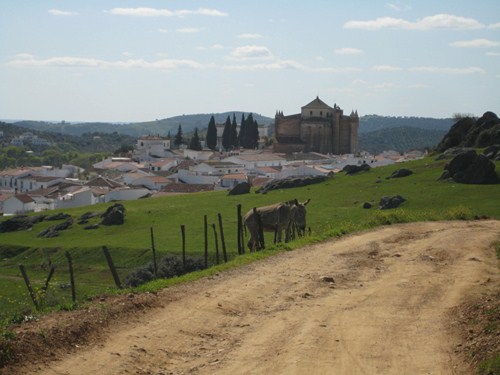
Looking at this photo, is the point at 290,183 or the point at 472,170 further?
the point at 290,183

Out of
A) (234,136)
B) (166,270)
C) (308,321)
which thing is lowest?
(166,270)

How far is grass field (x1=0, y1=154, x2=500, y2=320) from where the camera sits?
43528 millimetres

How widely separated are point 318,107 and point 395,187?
81.7m

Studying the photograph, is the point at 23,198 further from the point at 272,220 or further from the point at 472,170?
the point at 272,220

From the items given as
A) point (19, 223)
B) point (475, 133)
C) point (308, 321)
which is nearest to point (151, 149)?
point (19, 223)

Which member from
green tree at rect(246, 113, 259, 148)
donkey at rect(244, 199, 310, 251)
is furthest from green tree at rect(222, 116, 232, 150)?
donkey at rect(244, 199, 310, 251)

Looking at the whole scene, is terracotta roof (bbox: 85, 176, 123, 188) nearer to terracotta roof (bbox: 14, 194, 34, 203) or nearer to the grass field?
terracotta roof (bbox: 14, 194, 34, 203)

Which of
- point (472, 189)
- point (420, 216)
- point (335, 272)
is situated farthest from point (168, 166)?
point (335, 272)

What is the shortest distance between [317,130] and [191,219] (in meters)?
82.1

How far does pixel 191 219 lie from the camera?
58469 millimetres

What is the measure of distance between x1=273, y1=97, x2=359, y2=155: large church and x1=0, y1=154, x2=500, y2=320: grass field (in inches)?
2481

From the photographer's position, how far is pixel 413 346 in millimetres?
12602

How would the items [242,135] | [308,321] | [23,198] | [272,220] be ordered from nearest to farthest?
[308,321] → [272,220] → [23,198] → [242,135]

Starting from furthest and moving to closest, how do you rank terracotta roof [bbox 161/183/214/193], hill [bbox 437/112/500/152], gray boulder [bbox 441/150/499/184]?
terracotta roof [bbox 161/183/214/193], hill [bbox 437/112/500/152], gray boulder [bbox 441/150/499/184]
